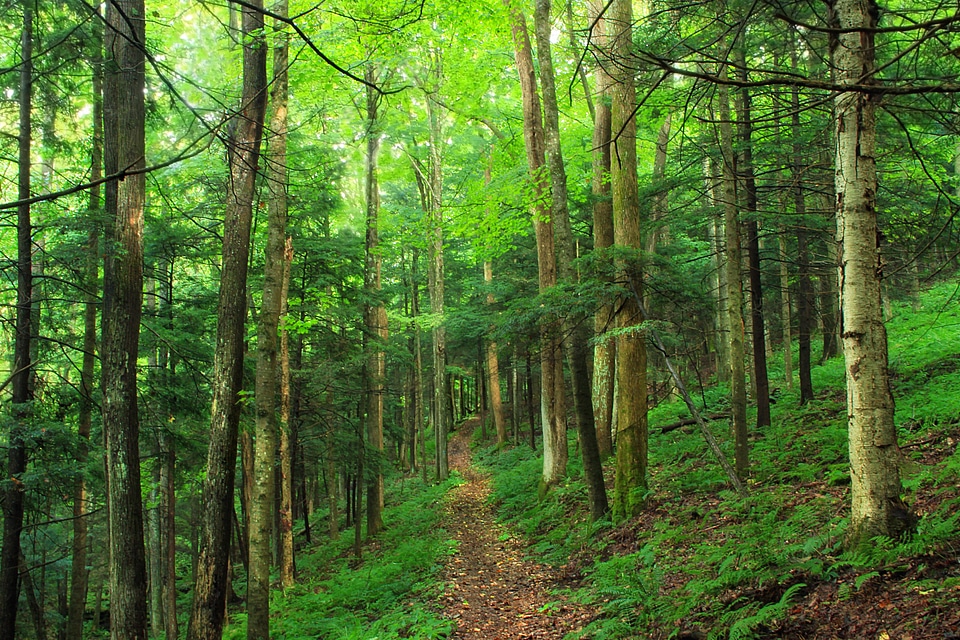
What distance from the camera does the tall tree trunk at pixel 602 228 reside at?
1052 cm

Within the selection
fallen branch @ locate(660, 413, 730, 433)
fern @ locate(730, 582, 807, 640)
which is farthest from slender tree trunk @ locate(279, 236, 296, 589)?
fallen branch @ locate(660, 413, 730, 433)

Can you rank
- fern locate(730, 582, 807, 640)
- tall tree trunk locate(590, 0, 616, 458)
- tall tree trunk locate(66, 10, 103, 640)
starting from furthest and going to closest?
tall tree trunk locate(590, 0, 616, 458), tall tree trunk locate(66, 10, 103, 640), fern locate(730, 582, 807, 640)

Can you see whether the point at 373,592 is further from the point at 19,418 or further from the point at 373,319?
the point at 373,319

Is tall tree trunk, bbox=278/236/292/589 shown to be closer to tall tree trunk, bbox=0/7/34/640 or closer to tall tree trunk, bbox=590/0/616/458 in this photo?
tall tree trunk, bbox=0/7/34/640

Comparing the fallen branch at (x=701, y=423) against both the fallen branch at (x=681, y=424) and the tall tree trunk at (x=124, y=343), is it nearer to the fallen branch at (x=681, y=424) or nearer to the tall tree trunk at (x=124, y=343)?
the tall tree trunk at (x=124, y=343)

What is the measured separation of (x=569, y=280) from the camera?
304 inches

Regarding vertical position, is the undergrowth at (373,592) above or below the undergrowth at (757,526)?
below

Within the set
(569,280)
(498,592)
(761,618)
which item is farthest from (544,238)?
(761,618)

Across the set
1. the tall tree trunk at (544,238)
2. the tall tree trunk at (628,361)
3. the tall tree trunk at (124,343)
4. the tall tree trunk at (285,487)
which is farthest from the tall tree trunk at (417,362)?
the tall tree trunk at (124,343)

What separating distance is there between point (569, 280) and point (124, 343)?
5.58m

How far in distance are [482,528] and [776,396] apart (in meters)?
8.19

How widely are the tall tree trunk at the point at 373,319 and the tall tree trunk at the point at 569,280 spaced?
3601 millimetres

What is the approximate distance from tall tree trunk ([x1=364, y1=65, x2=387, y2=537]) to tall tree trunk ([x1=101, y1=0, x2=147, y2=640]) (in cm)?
490

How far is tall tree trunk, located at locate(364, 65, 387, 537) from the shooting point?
1251cm
